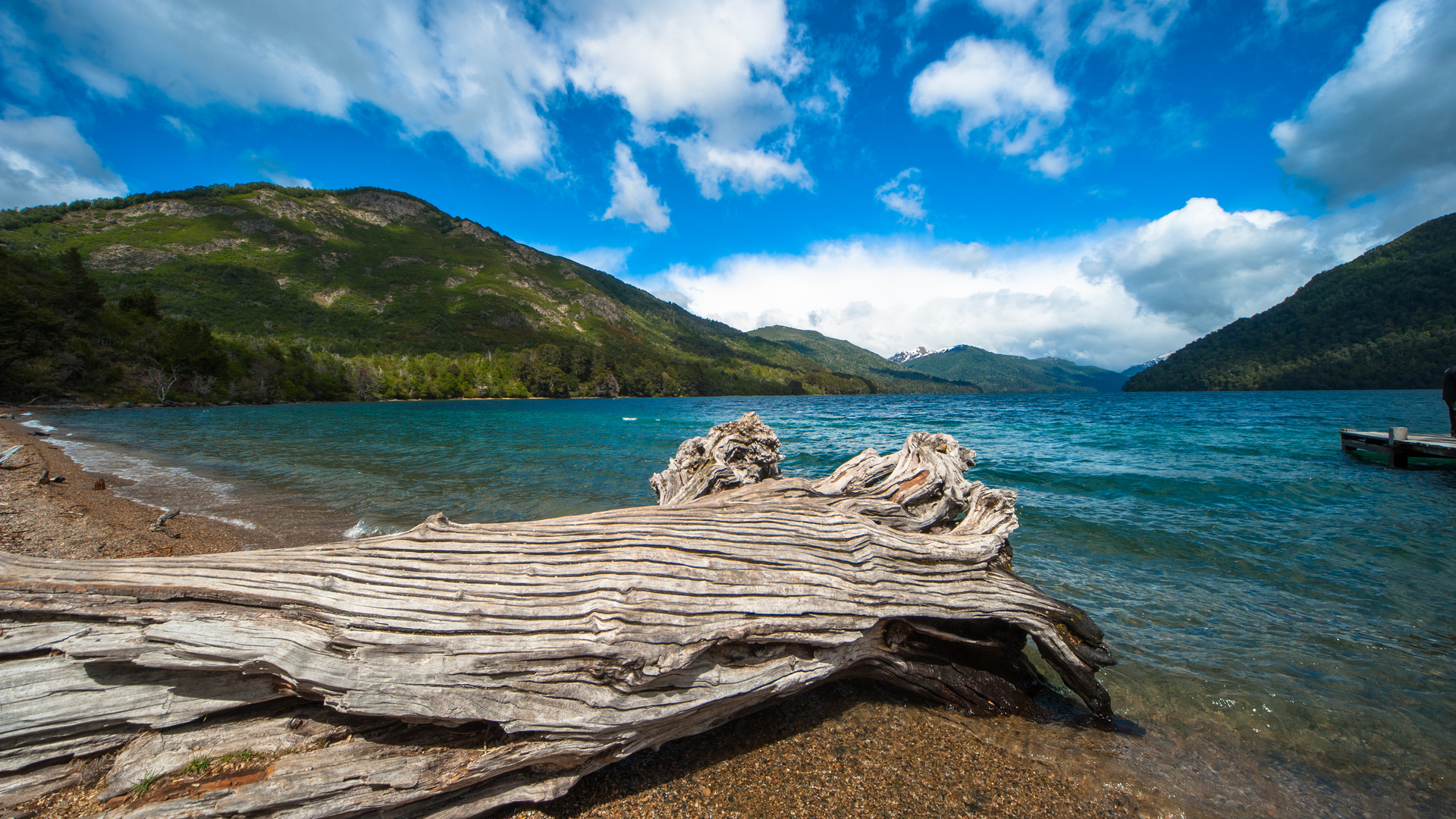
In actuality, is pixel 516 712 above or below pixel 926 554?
below

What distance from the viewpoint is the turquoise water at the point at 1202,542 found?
4.16 metres

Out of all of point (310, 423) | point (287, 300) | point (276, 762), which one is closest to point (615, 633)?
point (276, 762)

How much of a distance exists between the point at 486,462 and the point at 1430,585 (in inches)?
925

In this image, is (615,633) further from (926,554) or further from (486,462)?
(486,462)

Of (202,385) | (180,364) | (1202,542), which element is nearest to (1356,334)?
(1202,542)

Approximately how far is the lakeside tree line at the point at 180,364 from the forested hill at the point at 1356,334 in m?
144

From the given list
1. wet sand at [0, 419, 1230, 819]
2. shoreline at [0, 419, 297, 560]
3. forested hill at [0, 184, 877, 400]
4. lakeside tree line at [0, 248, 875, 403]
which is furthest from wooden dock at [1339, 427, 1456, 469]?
forested hill at [0, 184, 877, 400]

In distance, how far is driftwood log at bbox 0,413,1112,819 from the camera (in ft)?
8.73

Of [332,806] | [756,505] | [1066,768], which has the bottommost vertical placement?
[1066,768]

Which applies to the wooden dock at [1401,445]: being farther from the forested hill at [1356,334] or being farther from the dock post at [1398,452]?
the forested hill at [1356,334]

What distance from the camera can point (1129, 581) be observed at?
7395 mm

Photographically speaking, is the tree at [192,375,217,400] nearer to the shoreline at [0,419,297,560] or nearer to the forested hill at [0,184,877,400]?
the forested hill at [0,184,877,400]

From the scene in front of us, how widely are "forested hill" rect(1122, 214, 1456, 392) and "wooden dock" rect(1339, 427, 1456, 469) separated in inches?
3955

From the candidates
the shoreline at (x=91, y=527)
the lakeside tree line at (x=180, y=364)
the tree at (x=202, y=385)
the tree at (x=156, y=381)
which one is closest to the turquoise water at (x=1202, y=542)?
the shoreline at (x=91, y=527)
